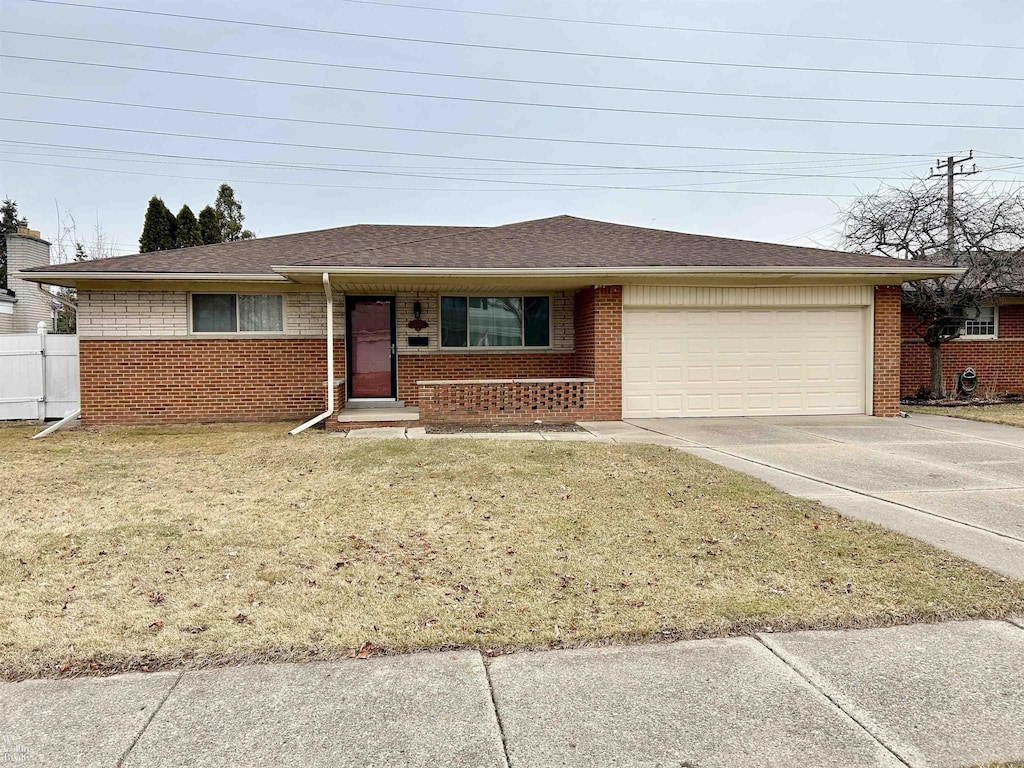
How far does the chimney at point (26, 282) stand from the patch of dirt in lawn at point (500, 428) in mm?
11821

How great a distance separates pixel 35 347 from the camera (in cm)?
1215

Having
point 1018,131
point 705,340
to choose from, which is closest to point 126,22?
point 705,340

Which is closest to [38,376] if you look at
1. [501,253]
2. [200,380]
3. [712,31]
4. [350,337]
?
[200,380]

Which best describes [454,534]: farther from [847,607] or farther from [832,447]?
[832,447]

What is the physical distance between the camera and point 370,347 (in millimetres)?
12656

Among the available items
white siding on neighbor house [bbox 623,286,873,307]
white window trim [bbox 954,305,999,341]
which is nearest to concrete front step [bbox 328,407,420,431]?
white siding on neighbor house [bbox 623,286,873,307]

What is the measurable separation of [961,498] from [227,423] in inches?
422

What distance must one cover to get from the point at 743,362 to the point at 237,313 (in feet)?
30.3

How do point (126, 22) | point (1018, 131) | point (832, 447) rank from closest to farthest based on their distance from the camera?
point (832, 447), point (126, 22), point (1018, 131)

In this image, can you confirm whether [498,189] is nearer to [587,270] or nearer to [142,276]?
[587,270]

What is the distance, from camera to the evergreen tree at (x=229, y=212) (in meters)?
29.8

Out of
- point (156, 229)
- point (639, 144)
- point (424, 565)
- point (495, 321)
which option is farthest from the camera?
point (639, 144)

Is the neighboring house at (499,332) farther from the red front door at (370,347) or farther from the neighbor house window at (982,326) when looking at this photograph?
the neighbor house window at (982,326)

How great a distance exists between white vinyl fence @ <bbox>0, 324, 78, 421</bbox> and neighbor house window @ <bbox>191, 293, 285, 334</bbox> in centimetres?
266
